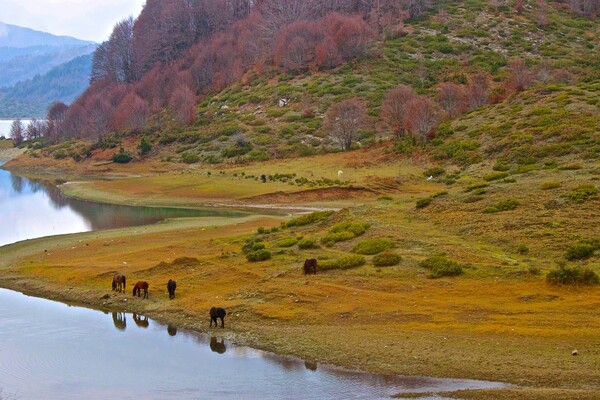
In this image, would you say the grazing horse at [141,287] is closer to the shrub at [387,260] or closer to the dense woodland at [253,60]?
the shrub at [387,260]

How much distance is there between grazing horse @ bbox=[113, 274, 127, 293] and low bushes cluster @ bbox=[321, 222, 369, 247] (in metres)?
9.90

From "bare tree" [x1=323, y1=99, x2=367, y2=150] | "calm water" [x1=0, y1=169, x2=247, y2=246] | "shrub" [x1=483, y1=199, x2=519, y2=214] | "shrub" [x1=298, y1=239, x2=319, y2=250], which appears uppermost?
"bare tree" [x1=323, y1=99, x2=367, y2=150]

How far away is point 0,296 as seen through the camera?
104ft

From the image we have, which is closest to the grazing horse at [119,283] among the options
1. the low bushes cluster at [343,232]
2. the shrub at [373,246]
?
the low bushes cluster at [343,232]

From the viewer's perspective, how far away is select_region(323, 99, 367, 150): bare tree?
268ft

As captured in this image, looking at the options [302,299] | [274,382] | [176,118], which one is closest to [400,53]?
[176,118]

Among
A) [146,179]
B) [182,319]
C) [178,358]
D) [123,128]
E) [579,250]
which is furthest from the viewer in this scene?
[123,128]

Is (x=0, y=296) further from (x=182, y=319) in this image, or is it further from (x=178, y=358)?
(x=178, y=358)

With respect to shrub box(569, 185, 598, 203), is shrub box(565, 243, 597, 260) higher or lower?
lower

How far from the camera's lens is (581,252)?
91.4 feet

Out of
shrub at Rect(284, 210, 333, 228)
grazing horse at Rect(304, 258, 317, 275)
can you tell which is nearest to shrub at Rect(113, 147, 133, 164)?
shrub at Rect(284, 210, 333, 228)

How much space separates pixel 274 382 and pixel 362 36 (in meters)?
98.6

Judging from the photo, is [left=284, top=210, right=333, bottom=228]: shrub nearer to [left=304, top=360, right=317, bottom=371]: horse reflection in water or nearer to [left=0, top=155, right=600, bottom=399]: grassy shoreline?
[left=0, top=155, right=600, bottom=399]: grassy shoreline

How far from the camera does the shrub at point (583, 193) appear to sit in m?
34.1
